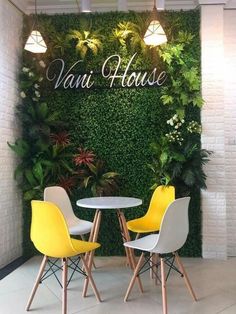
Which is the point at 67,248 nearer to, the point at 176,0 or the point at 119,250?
the point at 119,250

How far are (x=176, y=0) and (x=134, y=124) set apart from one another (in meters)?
1.80

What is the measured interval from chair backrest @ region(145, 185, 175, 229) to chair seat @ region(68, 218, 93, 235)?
707 mm

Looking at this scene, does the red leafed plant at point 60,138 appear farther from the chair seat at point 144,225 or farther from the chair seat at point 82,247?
the chair seat at point 82,247

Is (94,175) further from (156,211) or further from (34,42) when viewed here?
(34,42)

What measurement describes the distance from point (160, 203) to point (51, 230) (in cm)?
152

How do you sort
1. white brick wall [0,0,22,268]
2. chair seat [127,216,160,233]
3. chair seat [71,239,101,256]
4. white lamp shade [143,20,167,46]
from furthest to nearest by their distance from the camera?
white brick wall [0,0,22,268]
chair seat [127,216,160,233]
white lamp shade [143,20,167,46]
chair seat [71,239,101,256]

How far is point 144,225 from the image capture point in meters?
3.67

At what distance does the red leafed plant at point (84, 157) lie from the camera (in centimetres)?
427

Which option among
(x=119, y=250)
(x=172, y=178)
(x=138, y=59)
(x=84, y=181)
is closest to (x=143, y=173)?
(x=172, y=178)

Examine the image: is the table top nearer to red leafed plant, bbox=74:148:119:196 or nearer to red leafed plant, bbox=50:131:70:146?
red leafed plant, bbox=74:148:119:196

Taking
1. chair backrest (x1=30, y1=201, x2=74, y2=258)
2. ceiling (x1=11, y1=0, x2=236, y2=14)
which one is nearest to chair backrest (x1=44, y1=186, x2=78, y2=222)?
chair backrest (x1=30, y1=201, x2=74, y2=258)

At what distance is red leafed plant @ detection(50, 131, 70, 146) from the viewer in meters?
4.34

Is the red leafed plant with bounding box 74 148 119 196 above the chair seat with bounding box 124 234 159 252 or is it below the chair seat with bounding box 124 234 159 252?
above

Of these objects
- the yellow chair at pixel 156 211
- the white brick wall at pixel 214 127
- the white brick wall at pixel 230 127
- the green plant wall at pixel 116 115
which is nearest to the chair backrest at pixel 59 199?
the green plant wall at pixel 116 115
